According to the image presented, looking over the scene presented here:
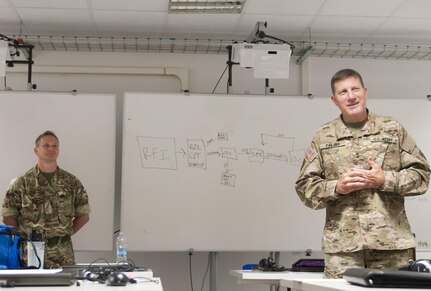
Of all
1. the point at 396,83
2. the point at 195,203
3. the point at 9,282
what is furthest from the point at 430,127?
the point at 9,282

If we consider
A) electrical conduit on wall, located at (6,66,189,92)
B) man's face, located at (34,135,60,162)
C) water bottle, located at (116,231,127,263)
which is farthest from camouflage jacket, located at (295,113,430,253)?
electrical conduit on wall, located at (6,66,189,92)

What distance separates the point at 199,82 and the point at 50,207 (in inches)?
77.1

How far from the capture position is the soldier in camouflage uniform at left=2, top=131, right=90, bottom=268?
3.80 metres

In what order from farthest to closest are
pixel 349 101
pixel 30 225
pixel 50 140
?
1. pixel 50 140
2. pixel 30 225
3. pixel 349 101

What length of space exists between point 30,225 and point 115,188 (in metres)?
0.97

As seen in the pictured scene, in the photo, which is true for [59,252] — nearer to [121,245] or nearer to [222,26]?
[121,245]

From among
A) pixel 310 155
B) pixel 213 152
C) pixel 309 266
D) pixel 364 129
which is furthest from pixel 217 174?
pixel 364 129

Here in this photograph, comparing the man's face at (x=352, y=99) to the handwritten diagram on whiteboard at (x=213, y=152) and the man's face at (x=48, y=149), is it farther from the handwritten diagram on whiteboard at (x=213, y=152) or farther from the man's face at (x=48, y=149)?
the man's face at (x=48, y=149)

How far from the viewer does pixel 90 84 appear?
16.3ft

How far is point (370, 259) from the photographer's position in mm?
2283

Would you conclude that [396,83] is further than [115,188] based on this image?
Yes

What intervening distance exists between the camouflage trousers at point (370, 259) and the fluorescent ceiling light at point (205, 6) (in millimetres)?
2567

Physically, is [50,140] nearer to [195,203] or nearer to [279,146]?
[195,203]

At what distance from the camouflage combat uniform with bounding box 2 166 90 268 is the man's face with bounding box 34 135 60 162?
139mm
